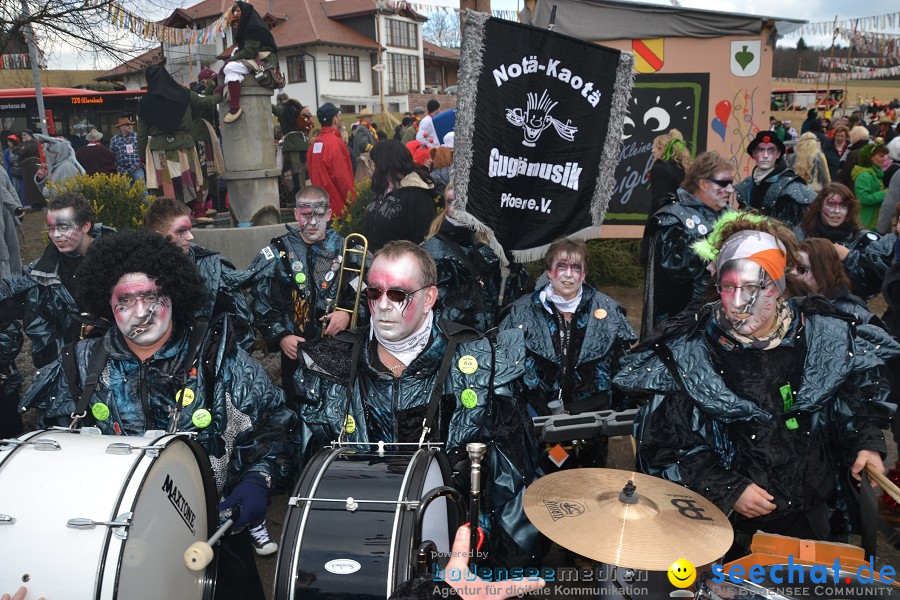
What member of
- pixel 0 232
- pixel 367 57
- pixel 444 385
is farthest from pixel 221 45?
pixel 444 385

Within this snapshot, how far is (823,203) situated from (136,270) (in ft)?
16.2

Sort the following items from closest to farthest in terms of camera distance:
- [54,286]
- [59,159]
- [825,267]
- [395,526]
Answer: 1. [395,526]
2. [825,267]
3. [54,286]
4. [59,159]

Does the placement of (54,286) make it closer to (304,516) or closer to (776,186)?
(304,516)

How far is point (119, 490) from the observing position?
7.64 ft

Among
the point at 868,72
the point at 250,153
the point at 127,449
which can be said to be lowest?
the point at 127,449

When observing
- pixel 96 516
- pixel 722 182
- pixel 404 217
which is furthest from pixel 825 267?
pixel 96 516

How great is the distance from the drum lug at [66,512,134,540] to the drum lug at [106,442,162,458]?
0.82ft

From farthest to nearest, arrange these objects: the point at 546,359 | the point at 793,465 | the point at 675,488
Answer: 1. the point at 546,359
2. the point at 793,465
3. the point at 675,488

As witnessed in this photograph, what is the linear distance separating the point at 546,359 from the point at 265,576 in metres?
2.05

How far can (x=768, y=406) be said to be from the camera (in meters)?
3.06

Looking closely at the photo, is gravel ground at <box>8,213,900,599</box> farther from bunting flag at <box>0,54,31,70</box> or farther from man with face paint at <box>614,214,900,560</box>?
bunting flag at <box>0,54,31,70</box>

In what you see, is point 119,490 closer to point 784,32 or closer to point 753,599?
point 753,599

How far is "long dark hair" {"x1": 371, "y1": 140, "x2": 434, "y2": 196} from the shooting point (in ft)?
20.0

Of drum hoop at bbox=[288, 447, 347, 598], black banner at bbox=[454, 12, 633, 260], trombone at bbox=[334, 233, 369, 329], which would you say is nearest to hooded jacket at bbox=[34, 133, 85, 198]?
trombone at bbox=[334, 233, 369, 329]
